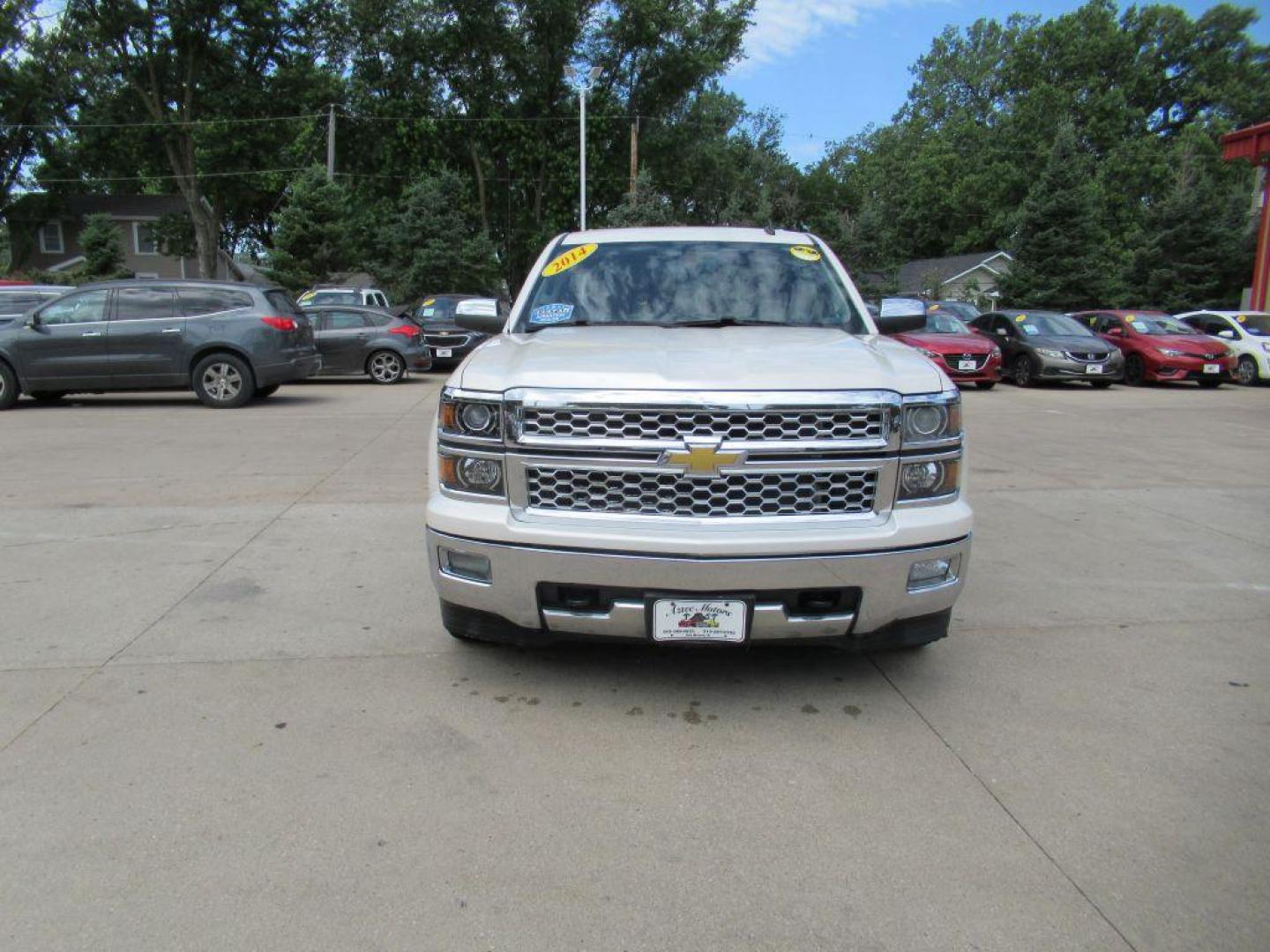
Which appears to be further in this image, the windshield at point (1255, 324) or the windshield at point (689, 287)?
the windshield at point (1255, 324)

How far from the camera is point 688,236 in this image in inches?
206

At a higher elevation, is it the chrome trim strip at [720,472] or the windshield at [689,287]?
the windshield at [689,287]

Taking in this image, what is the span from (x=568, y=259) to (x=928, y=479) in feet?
8.02

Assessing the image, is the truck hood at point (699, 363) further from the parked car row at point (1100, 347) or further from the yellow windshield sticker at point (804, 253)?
the parked car row at point (1100, 347)

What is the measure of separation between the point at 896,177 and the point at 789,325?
6547 centimetres

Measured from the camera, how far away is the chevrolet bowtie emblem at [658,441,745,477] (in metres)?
3.37

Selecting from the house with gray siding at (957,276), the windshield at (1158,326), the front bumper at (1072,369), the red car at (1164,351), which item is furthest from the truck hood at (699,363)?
the house with gray siding at (957,276)

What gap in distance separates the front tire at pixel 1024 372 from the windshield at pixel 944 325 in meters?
1.20

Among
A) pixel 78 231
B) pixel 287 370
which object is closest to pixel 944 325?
pixel 287 370

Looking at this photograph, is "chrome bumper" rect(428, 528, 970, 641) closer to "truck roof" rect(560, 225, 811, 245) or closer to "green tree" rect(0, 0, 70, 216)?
"truck roof" rect(560, 225, 811, 245)

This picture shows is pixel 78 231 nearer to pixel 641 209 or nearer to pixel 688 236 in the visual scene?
pixel 641 209

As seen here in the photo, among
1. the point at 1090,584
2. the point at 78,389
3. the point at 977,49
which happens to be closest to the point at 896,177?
the point at 977,49

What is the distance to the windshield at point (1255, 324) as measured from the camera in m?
20.2

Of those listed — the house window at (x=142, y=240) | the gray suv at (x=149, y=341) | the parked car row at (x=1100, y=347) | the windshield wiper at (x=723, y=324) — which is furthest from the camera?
the house window at (x=142, y=240)
